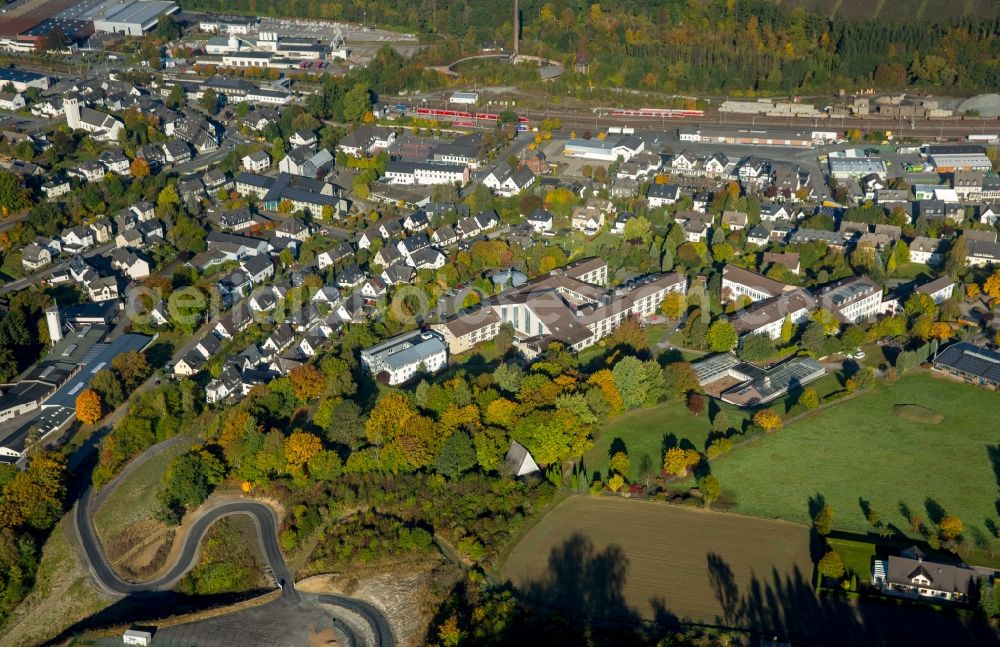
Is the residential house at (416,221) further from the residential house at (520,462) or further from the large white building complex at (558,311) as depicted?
the residential house at (520,462)

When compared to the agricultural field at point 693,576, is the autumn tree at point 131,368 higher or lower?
higher

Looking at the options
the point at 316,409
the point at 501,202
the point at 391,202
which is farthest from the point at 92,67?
the point at 316,409

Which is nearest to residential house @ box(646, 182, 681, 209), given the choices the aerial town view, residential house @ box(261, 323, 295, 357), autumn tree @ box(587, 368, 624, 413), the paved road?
the aerial town view

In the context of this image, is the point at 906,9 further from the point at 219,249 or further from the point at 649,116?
the point at 219,249

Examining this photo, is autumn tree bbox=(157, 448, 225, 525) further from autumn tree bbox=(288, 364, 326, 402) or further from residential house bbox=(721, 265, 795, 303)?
residential house bbox=(721, 265, 795, 303)

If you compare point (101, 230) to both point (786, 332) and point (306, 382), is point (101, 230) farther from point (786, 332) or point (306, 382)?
point (786, 332)

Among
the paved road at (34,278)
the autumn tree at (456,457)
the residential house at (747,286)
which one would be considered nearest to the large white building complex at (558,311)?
the residential house at (747,286)
